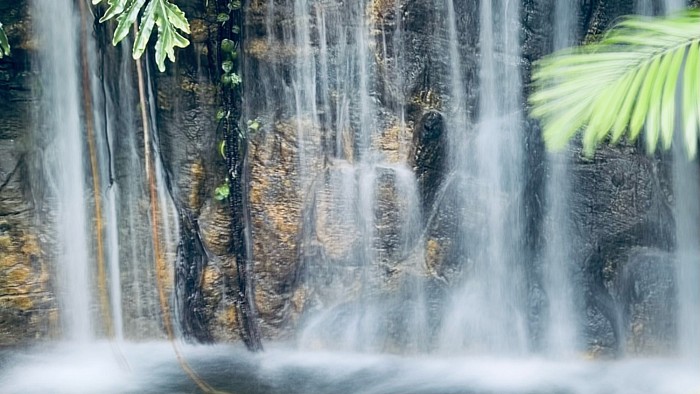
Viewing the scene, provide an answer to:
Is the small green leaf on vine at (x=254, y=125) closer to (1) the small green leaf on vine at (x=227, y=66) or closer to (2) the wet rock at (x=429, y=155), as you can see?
(1) the small green leaf on vine at (x=227, y=66)

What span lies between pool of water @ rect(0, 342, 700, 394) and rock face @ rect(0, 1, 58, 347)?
22cm

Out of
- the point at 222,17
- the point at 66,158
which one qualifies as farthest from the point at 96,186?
the point at 222,17

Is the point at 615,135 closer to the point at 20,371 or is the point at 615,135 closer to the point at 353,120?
the point at 353,120

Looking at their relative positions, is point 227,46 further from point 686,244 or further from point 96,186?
point 686,244

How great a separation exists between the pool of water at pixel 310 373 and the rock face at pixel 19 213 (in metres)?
0.22

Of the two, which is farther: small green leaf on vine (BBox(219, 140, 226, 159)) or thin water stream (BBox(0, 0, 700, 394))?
small green leaf on vine (BBox(219, 140, 226, 159))

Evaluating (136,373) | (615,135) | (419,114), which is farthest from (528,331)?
(615,135)

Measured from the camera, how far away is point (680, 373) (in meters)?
4.78

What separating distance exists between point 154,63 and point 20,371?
88.5 inches

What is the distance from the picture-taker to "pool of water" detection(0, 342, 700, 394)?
14.9 ft

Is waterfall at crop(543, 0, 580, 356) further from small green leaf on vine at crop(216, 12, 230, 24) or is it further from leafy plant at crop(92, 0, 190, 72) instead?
leafy plant at crop(92, 0, 190, 72)

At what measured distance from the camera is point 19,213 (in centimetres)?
495

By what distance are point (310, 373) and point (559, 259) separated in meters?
1.88

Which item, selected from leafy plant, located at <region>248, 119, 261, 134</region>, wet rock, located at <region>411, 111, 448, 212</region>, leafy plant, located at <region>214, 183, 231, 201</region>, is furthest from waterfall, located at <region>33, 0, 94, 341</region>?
wet rock, located at <region>411, 111, 448, 212</region>
